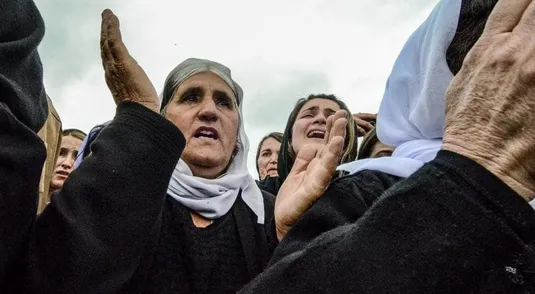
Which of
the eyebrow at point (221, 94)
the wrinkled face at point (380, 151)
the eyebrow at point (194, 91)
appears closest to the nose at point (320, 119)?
the wrinkled face at point (380, 151)

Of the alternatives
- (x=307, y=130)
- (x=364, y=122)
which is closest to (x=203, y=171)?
(x=307, y=130)

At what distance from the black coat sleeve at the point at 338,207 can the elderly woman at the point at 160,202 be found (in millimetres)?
145

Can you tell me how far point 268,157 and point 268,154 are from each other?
45 millimetres

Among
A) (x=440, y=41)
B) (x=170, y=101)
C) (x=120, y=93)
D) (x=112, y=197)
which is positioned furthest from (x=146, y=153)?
(x=170, y=101)

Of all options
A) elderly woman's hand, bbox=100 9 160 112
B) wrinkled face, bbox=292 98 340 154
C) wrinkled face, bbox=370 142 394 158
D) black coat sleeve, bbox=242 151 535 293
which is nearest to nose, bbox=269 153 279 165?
wrinkled face, bbox=292 98 340 154

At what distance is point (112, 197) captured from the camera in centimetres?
155

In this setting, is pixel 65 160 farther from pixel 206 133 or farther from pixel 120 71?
pixel 120 71

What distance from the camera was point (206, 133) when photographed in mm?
2607

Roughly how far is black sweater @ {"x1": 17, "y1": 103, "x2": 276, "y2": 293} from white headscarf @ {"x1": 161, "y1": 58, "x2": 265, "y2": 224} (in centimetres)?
63

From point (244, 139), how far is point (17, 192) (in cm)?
170

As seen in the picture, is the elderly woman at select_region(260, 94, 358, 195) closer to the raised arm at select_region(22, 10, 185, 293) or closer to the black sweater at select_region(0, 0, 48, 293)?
the raised arm at select_region(22, 10, 185, 293)

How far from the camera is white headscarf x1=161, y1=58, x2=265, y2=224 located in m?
2.31

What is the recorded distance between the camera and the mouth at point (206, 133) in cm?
261

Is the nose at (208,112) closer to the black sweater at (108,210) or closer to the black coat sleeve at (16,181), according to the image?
the black sweater at (108,210)
